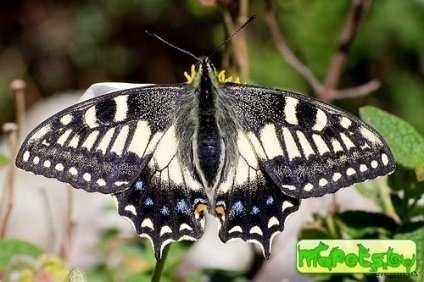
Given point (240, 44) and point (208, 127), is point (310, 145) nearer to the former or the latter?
point (208, 127)

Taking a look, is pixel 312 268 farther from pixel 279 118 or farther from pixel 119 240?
pixel 119 240

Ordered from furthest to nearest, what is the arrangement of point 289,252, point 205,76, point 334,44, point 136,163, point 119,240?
1. point 334,44
2. point 289,252
3. point 119,240
4. point 205,76
5. point 136,163

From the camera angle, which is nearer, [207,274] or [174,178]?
[174,178]

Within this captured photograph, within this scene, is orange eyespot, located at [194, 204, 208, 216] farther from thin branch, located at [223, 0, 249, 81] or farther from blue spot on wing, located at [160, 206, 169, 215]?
thin branch, located at [223, 0, 249, 81]

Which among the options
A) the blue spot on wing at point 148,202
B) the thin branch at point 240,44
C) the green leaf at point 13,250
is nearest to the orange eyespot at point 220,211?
the blue spot on wing at point 148,202

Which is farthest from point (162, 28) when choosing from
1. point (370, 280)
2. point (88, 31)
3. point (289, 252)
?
point (370, 280)

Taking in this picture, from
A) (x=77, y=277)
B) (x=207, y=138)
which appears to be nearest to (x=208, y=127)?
(x=207, y=138)

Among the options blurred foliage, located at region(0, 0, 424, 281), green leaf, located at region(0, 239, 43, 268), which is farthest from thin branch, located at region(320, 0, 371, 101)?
green leaf, located at region(0, 239, 43, 268)
